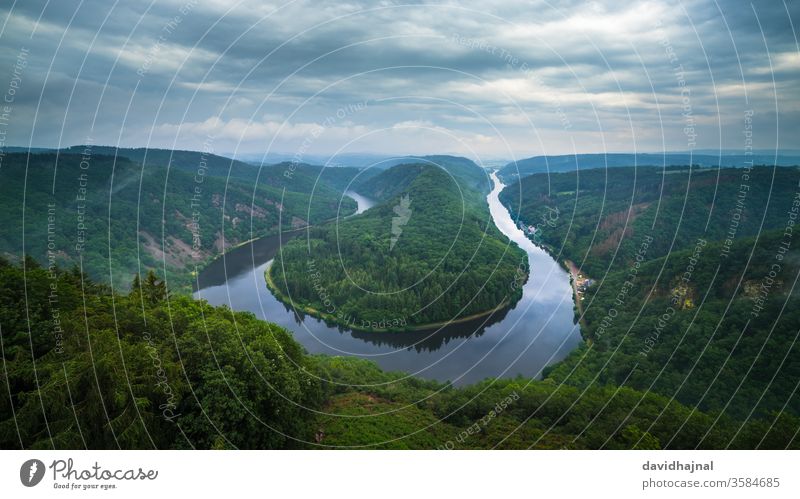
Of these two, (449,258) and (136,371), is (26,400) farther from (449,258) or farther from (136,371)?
(449,258)

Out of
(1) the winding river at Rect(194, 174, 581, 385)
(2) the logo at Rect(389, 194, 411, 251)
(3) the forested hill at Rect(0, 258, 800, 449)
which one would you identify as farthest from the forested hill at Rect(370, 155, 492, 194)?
(3) the forested hill at Rect(0, 258, 800, 449)

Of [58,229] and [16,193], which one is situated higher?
[16,193]

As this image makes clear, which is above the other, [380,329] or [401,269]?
[401,269]

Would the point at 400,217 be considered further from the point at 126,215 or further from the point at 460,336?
the point at 126,215

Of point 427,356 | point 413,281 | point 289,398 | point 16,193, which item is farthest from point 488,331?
point 16,193
